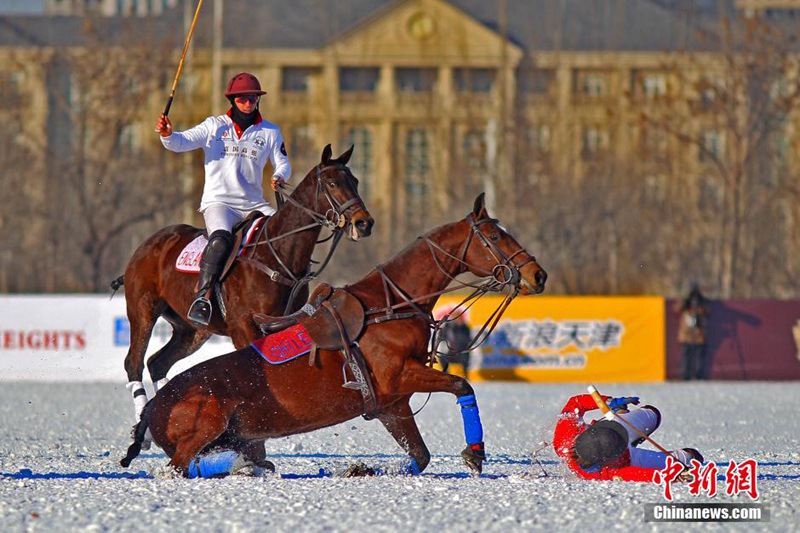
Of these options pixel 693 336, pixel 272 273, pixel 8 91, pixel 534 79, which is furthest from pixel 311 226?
pixel 534 79

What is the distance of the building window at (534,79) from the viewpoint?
45000mm

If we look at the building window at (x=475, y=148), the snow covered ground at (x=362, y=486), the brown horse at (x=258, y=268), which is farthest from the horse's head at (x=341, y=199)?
the building window at (x=475, y=148)

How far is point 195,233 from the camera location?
11844mm

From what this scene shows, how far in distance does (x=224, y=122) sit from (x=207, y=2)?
3737 cm

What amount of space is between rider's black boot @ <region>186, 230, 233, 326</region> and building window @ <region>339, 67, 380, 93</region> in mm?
41848

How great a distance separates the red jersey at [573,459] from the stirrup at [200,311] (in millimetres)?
2927

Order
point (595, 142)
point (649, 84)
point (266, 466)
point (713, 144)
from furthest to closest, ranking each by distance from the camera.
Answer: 1. point (649, 84)
2. point (595, 142)
3. point (713, 144)
4. point (266, 466)

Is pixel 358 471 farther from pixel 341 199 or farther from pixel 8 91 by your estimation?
pixel 8 91

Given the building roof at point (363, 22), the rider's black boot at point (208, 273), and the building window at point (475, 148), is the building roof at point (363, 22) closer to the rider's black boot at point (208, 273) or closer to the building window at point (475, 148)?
the building window at point (475, 148)

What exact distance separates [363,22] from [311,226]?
139ft

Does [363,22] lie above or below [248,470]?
above

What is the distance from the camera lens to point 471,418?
922 centimetres

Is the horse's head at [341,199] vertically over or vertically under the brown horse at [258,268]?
over

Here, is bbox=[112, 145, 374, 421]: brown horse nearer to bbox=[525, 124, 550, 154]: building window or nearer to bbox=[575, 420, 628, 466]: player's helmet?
bbox=[575, 420, 628, 466]: player's helmet
